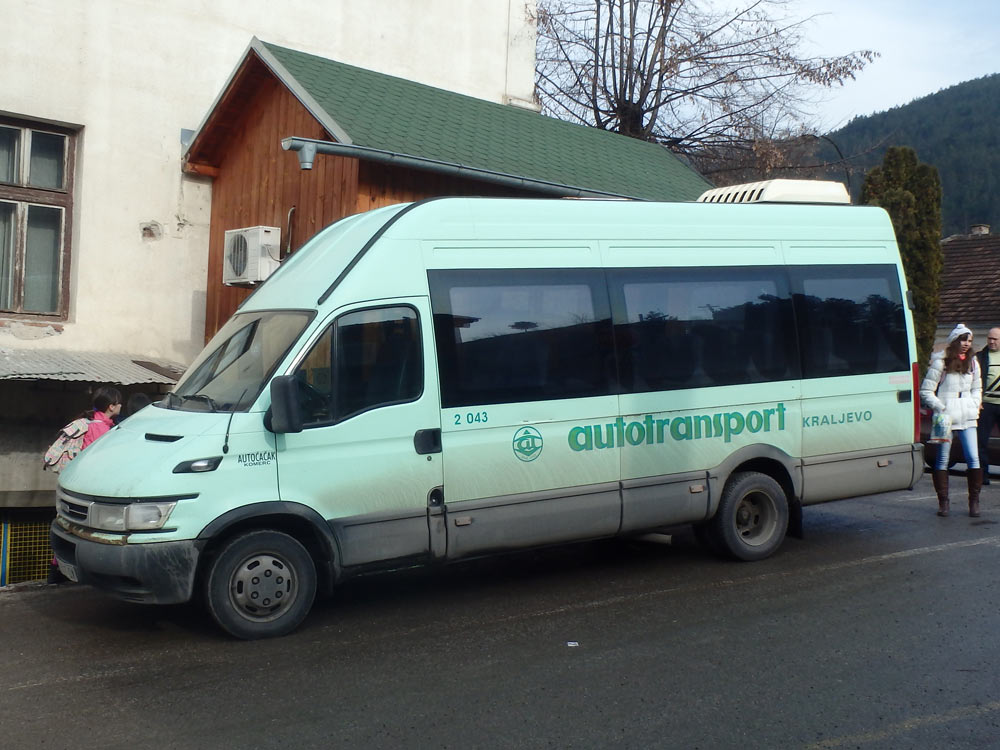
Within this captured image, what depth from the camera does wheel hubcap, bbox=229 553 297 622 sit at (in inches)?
257

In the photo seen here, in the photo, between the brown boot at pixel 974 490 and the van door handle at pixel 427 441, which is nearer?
Result: the van door handle at pixel 427 441

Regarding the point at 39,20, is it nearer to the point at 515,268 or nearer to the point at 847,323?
the point at 515,268

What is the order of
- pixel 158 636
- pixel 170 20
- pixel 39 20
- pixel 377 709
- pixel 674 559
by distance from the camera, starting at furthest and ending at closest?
pixel 170 20 < pixel 39 20 < pixel 674 559 < pixel 158 636 < pixel 377 709

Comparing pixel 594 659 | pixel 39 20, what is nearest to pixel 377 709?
pixel 594 659

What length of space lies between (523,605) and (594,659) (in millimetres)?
1362

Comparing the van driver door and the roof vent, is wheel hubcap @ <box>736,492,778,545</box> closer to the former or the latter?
the roof vent

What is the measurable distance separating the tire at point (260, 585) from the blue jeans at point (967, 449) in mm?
6489

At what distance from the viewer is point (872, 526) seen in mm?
9836

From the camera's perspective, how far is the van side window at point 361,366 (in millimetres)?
6750

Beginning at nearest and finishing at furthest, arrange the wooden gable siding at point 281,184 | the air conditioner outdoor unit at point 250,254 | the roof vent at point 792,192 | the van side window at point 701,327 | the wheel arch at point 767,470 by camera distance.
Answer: the van side window at point 701,327 < the wheel arch at point 767,470 < the roof vent at point 792,192 < the wooden gable siding at point 281,184 < the air conditioner outdoor unit at point 250,254

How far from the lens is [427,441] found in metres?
7.05

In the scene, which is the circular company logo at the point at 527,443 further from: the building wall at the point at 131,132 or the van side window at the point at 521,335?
the building wall at the point at 131,132

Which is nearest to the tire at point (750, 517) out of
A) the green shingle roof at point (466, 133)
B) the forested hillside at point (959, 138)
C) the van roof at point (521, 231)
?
the van roof at point (521, 231)

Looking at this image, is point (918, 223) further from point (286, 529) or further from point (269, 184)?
point (286, 529)
